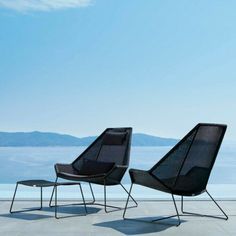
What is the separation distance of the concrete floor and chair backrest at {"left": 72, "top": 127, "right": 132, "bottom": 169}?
1.71 feet

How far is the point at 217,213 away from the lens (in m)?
4.58

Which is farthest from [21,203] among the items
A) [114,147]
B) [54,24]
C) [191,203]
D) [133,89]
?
[133,89]

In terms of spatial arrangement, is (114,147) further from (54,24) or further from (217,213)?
(54,24)

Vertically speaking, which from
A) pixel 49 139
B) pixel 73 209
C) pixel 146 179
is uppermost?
pixel 146 179

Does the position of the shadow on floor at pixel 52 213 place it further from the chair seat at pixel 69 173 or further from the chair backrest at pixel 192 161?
the chair backrest at pixel 192 161

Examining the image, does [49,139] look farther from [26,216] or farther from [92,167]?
[26,216]

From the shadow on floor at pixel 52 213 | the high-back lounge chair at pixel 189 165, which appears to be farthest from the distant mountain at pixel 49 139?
the high-back lounge chair at pixel 189 165

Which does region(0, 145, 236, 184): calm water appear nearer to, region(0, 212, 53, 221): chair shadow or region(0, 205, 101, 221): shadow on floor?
region(0, 205, 101, 221): shadow on floor

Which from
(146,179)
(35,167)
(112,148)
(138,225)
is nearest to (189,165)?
(146,179)

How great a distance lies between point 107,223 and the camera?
4.05 m

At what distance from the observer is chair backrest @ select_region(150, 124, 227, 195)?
164 inches

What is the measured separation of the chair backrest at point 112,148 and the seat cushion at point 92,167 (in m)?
0.05

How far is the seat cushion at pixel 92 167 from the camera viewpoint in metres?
5.09

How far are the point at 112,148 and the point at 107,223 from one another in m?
1.32
